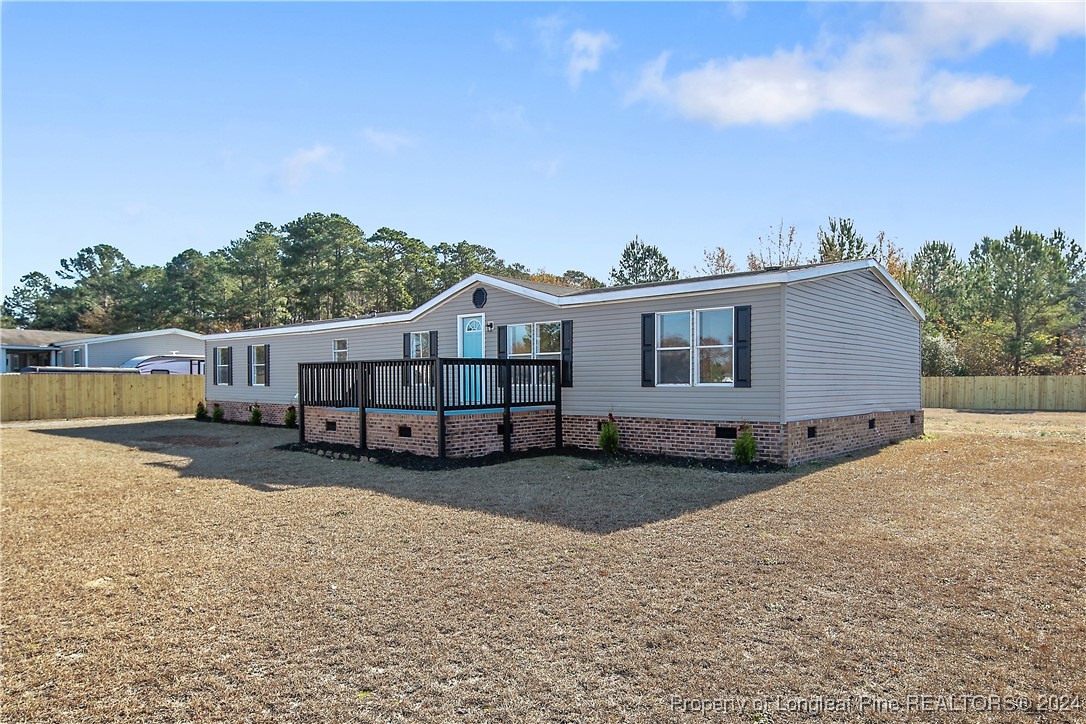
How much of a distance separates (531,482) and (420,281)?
35.2 meters

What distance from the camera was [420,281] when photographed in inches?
1676

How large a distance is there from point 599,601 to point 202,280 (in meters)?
44.8

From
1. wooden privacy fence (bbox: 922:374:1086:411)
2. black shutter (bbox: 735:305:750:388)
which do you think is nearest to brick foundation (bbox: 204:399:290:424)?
black shutter (bbox: 735:305:750:388)

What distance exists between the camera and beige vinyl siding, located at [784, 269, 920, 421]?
1032 cm

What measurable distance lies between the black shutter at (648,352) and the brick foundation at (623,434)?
28.1 inches

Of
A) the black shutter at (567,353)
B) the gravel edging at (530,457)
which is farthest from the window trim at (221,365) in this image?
the black shutter at (567,353)

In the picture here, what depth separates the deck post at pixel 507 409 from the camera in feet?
38.4

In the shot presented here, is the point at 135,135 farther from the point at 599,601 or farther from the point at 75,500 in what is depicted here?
the point at 599,601

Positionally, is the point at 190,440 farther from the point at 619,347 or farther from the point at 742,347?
the point at 742,347

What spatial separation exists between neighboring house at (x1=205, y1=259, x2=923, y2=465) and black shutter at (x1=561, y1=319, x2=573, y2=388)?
0.02 m

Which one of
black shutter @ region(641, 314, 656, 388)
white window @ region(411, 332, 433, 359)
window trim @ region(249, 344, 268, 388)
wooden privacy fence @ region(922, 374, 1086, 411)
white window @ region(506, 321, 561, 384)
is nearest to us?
black shutter @ region(641, 314, 656, 388)

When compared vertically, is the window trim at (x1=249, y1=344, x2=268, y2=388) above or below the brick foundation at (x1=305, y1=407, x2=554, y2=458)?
above

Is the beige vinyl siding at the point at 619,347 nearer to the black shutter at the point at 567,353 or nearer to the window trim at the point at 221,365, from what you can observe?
the black shutter at the point at 567,353

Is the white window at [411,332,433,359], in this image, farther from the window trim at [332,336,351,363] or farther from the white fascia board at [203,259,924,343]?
the window trim at [332,336,351,363]
